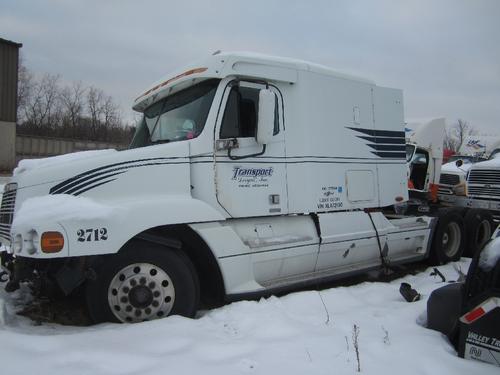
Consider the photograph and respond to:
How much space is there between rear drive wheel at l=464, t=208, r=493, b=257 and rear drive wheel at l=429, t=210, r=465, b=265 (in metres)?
0.27

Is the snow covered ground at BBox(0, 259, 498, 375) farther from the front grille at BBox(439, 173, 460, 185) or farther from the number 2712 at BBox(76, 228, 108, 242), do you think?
the front grille at BBox(439, 173, 460, 185)

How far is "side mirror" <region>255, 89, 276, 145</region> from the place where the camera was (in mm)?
5066

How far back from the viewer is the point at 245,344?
383 cm

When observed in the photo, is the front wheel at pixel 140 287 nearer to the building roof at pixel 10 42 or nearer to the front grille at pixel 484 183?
the front grille at pixel 484 183

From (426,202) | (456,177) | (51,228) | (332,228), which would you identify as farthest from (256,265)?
(456,177)

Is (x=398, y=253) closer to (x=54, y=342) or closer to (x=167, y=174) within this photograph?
(x=167, y=174)

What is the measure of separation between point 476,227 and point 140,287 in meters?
7.07

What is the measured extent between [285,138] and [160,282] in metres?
2.37

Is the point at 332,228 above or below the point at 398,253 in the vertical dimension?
above

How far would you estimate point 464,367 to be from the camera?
338cm

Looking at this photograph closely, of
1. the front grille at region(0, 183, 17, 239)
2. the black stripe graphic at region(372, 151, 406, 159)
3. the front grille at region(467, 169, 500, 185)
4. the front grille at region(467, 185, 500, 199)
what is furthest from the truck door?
the front grille at region(467, 169, 500, 185)

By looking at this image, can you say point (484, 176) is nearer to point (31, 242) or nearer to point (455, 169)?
point (455, 169)

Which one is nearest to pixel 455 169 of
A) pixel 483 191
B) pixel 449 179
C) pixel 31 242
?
pixel 449 179

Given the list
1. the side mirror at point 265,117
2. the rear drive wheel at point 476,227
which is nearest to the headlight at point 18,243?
the side mirror at point 265,117
